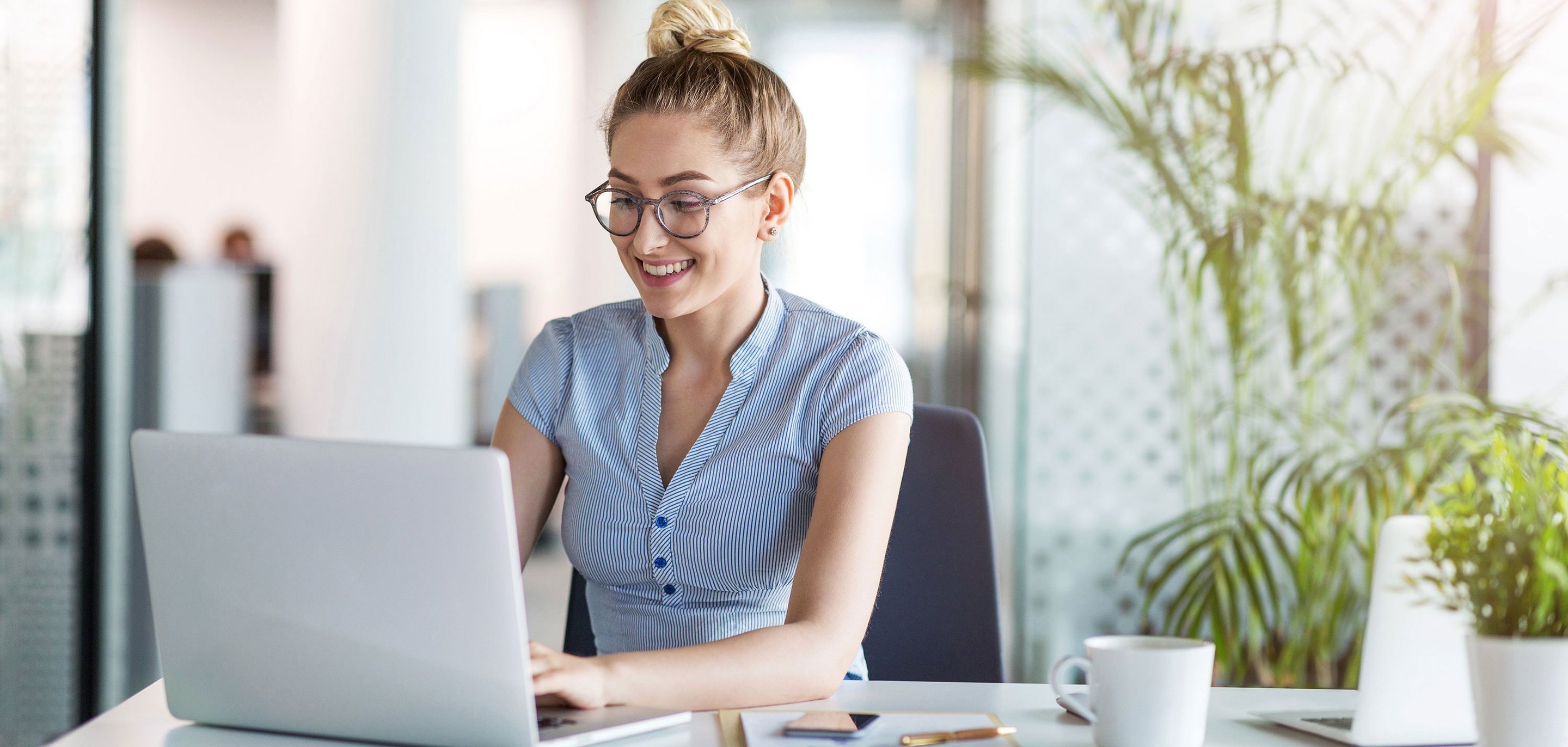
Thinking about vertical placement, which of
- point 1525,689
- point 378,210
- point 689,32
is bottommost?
point 1525,689

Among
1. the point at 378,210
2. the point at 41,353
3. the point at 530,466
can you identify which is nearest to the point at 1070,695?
the point at 530,466

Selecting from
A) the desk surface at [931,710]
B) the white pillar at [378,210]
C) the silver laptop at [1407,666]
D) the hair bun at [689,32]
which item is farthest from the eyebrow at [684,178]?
the white pillar at [378,210]

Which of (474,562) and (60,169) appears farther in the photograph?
(60,169)

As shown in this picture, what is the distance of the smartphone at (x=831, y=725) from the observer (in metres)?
0.93

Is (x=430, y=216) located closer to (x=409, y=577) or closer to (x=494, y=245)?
(x=409, y=577)

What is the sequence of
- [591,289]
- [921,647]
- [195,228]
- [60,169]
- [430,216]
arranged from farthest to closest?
[195,228] → [591,289] → [430,216] → [60,169] → [921,647]

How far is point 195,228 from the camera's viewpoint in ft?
26.0

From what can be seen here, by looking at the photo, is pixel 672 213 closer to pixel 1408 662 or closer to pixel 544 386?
pixel 544 386

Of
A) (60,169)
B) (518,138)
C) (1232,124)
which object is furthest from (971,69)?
(518,138)

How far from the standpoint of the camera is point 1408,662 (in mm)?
922

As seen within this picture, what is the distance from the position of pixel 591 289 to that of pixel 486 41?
171 centimetres

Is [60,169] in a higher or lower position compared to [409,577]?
higher

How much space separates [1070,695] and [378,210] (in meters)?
2.57

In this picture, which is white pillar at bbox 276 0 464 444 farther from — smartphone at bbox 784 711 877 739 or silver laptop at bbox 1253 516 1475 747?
silver laptop at bbox 1253 516 1475 747
